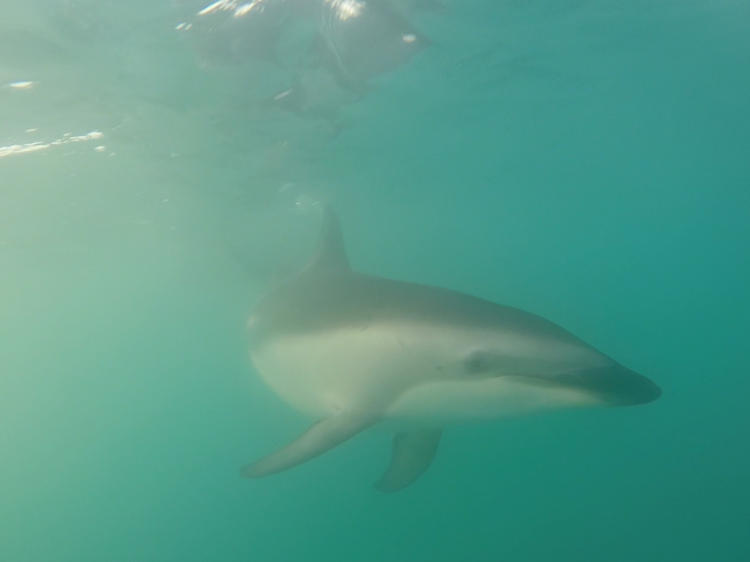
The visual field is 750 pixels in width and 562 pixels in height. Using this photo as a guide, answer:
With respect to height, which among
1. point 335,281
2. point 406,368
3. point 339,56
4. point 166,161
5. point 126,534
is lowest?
point 126,534

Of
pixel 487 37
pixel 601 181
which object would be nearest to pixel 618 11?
pixel 487 37

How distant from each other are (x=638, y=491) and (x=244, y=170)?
16188 mm

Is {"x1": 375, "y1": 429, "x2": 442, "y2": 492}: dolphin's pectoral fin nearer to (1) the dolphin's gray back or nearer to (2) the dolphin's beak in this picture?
(1) the dolphin's gray back

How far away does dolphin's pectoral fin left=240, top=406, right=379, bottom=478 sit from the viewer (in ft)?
15.4

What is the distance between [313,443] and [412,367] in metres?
1.12

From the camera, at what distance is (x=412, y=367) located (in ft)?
15.6

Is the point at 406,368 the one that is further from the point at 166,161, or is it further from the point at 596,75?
the point at 166,161

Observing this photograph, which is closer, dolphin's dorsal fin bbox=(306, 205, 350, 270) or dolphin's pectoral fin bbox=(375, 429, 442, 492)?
dolphin's pectoral fin bbox=(375, 429, 442, 492)

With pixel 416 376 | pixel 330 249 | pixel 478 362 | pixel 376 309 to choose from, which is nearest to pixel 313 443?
pixel 416 376

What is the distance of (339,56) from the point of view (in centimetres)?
1177

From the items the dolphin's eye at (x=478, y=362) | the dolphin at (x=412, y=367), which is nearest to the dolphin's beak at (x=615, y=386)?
the dolphin at (x=412, y=367)

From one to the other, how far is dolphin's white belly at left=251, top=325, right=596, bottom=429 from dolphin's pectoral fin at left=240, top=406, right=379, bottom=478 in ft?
0.63

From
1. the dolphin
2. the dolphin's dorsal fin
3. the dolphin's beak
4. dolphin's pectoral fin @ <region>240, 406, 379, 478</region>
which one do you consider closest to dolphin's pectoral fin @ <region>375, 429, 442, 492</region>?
the dolphin

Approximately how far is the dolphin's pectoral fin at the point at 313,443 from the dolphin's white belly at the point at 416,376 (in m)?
0.19
